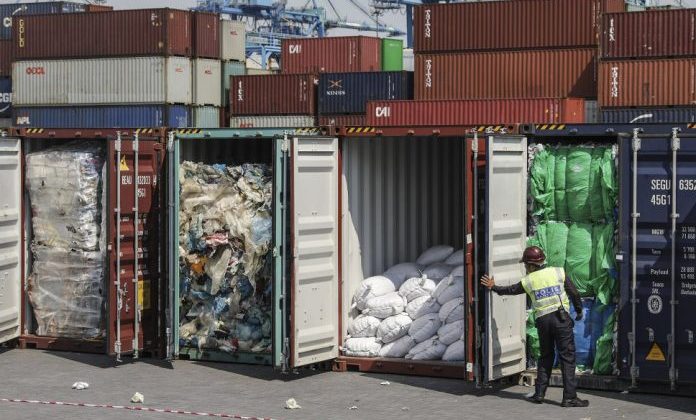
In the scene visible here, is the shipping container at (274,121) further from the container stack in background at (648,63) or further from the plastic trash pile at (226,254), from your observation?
the plastic trash pile at (226,254)

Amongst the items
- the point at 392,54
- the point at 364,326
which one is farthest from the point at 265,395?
the point at 392,54

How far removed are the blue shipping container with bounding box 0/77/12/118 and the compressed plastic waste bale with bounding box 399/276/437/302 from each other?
35330 mm

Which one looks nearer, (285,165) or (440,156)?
(285,165)

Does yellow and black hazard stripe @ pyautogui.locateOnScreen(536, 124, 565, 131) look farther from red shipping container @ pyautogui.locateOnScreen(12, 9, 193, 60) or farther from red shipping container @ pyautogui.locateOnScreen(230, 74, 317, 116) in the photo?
red shipping container @ pyautogui.locateOnScreen(12, 9, 193, 60)

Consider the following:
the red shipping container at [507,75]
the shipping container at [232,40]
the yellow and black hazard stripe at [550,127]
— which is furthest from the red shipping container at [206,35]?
the yellow and black hazard stripe at [550,127]

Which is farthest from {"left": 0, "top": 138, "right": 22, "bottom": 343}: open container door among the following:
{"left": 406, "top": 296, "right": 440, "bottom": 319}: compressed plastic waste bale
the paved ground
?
{"left": 406, "top": 296, "right": 440, "bottom": 319}: compressed plastic waste bale

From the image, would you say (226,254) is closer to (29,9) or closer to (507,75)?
(507,75)

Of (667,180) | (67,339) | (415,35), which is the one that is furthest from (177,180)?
(415,35)

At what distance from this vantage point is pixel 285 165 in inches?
557

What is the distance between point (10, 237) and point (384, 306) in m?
4.81

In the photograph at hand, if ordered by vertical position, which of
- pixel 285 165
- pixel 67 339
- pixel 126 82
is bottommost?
pixel 67 339

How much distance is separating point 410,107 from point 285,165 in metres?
19.6

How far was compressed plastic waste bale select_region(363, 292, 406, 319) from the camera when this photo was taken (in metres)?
14.9

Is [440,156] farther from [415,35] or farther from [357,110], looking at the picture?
[357,110]
